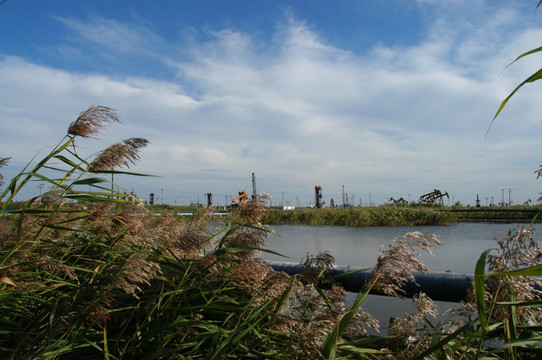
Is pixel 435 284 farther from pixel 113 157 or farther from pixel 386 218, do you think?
pixel 386 218

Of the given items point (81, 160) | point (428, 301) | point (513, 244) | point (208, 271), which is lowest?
point (428, 301)

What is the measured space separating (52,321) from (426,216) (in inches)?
595

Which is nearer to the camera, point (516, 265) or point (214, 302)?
point (516, 265)

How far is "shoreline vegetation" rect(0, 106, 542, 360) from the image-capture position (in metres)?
1.10

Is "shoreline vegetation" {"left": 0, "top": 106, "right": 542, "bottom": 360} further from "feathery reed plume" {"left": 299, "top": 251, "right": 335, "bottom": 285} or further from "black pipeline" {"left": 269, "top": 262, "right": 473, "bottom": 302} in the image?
"black pipeline" {"left": 269, "top": 262, "right": 473, "bottom": 302}

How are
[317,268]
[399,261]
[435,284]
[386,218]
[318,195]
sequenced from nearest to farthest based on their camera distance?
[399,261] → [317,268] → [435,284] → [386,218] → [318,195]

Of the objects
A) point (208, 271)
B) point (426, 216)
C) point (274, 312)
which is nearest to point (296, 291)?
point (274, 312)

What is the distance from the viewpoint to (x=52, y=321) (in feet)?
3.88

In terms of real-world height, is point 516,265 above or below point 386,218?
above

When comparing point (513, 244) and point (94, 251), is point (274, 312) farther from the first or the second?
point (94, 251)

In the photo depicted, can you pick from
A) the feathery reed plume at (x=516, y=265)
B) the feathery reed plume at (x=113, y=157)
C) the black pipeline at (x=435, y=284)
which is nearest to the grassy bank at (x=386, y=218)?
the black pipeline at (x=435, y=284)

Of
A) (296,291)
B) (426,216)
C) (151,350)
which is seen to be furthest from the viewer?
(426,216)

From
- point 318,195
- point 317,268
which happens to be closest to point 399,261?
point 317,268

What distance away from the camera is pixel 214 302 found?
1.32 meters
